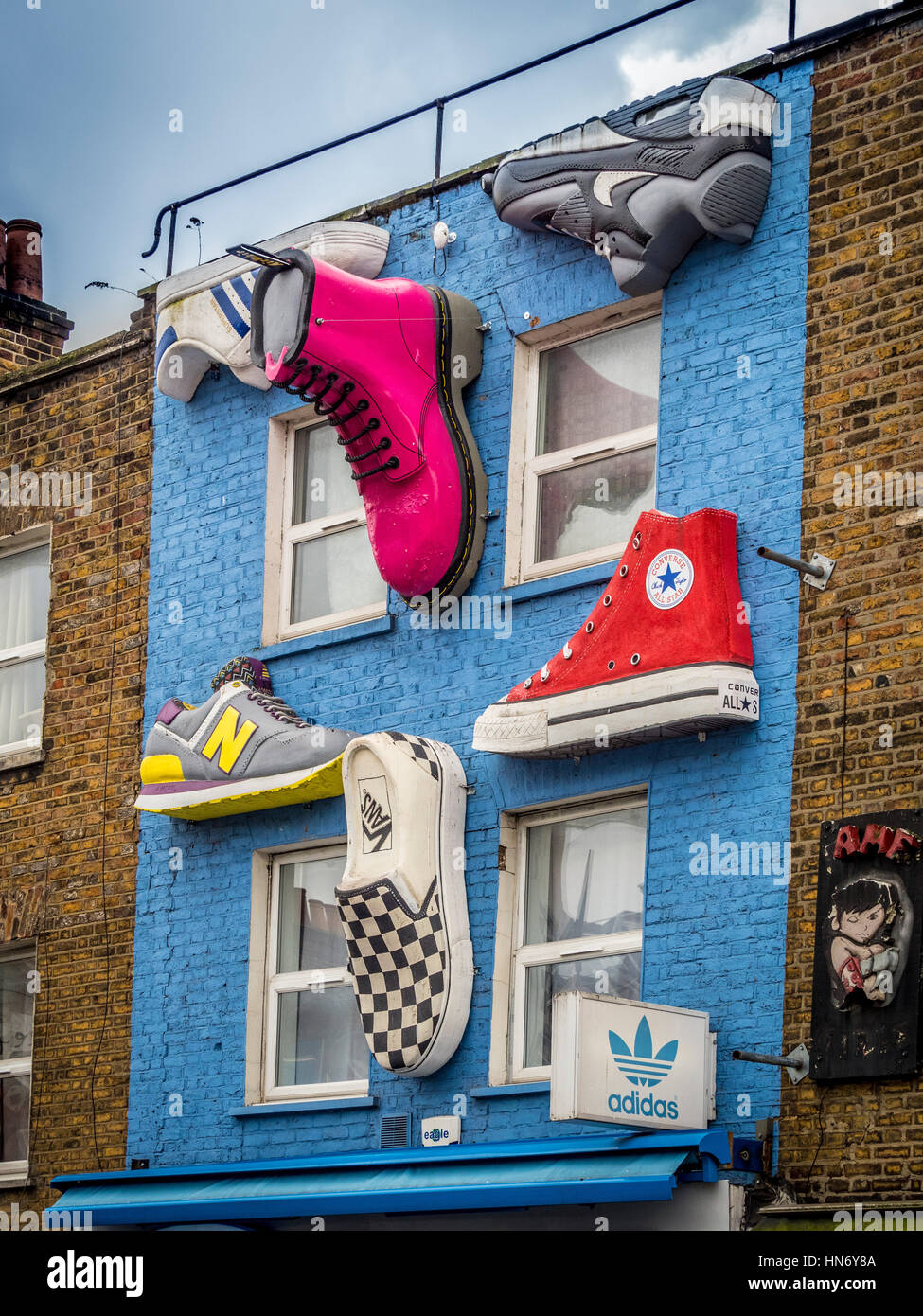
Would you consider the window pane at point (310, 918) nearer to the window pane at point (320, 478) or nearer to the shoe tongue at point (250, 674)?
the shoe tongue at point (250, 674)

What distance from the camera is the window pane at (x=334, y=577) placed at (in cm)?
1295

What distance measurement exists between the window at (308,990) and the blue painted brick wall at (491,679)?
19 cm

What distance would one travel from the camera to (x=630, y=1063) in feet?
31.3

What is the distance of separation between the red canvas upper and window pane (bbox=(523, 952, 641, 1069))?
1464 mm

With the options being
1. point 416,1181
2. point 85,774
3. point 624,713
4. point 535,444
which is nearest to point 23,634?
point 85,774

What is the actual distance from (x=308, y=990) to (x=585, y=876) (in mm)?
2138

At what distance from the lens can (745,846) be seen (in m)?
10.4

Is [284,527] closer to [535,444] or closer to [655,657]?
[535,444]

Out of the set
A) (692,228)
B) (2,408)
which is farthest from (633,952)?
(2,408)

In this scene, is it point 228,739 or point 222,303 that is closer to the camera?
point 228,739

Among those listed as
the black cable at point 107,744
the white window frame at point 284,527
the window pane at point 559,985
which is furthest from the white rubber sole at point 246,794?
the window pane at point 559,985

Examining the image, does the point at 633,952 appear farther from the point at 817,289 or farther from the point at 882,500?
the point at 817,289

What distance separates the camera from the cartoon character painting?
9555 mm

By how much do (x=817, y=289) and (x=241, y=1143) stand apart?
587 cm
